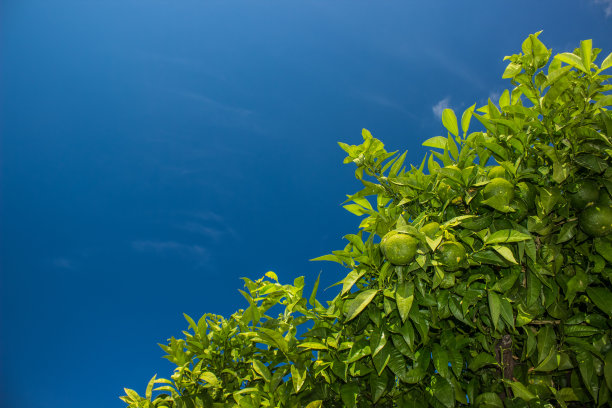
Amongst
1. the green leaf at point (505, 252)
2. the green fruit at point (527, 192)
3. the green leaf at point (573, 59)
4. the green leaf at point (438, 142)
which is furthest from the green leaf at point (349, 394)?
the green leaf at point (573, 59)

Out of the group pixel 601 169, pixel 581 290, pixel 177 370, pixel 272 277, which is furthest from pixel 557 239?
pixel 177 370

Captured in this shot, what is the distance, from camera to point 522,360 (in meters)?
1.94

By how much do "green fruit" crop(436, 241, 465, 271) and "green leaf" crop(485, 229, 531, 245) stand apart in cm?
16

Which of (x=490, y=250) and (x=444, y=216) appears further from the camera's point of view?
(x=444, y=216)

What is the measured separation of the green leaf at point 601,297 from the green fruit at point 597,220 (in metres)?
0.28

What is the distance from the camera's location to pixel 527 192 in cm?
178

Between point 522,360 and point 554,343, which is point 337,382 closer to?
point 522,360

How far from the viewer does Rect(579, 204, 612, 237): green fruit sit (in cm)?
169

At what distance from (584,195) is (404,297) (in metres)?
1.05

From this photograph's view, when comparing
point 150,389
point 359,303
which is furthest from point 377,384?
point 150,389

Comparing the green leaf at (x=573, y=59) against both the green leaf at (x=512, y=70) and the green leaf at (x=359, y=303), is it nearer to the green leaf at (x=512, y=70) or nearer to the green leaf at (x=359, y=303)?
the green leaf at (x=512, y=70)

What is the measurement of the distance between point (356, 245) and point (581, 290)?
1099mm

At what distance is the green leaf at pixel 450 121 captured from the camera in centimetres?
211

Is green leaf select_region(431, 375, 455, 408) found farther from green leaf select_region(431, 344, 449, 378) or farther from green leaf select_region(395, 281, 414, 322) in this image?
green leaf select_region(395, 281, 414, 322)
